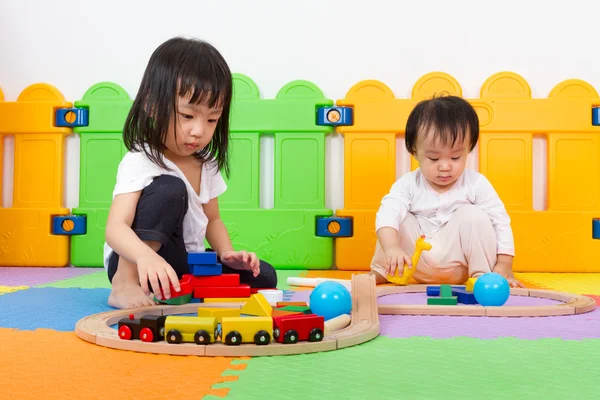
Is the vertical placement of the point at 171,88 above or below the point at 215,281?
above

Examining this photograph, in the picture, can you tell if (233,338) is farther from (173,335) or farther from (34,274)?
(34,274)

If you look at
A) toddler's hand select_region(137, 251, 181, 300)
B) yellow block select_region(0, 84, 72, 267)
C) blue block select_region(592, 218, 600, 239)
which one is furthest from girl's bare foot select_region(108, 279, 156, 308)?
blue block select_region(592, 218, 600, 239)

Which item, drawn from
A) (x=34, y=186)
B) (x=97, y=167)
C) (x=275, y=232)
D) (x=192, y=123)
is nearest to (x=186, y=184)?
(x=192, y=123)

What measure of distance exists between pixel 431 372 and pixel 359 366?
0.07 m

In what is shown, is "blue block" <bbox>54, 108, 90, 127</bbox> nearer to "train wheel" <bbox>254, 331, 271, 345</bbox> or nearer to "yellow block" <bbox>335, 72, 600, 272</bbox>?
"yellow block" <bbox>335, 72, 600, 272</bbox>

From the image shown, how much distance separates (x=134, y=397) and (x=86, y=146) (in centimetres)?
139

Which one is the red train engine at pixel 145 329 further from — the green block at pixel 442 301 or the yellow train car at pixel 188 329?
the green block at pixel 442 301

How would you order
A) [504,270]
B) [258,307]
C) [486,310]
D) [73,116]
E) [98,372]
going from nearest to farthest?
[98,372]
[258,307]
[486,310]
[504,270]
[73,116]

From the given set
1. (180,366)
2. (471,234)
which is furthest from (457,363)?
(471,234)

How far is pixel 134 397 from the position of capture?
22.5 inches

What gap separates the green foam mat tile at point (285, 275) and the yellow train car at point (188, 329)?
2.19ft

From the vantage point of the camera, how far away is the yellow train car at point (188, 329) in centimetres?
73

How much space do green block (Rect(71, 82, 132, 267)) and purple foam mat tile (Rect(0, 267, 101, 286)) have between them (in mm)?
68

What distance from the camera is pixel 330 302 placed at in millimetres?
921
